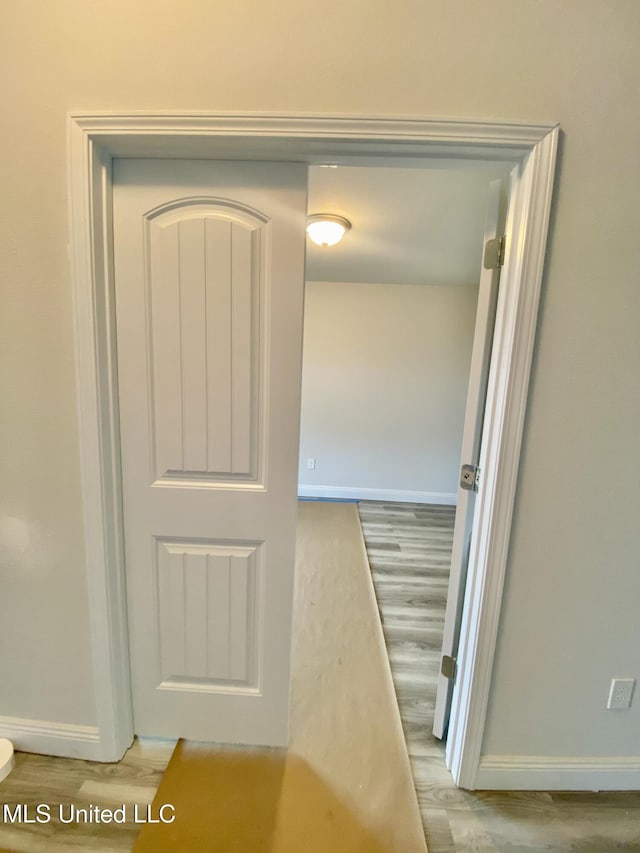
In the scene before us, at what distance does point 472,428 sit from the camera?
1245 mm

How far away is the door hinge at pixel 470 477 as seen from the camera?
123 centimetres

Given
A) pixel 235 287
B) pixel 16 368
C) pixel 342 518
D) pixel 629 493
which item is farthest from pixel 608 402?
pixel 342 518

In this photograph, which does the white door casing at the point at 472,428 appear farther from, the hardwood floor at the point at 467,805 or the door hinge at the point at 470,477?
the hardwood floor at the point at 467,805

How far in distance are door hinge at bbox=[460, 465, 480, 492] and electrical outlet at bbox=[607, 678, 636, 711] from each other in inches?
30.8

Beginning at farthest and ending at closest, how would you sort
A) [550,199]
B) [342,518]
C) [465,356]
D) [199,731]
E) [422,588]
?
[465,356], [342,518], [422,588], [199,731], [550,199]

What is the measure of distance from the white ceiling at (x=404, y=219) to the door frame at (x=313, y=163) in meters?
0.13

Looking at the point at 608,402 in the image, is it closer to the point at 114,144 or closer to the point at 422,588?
the point at 114,144

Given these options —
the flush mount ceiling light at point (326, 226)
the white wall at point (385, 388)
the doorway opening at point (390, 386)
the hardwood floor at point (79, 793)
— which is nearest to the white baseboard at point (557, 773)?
the hardwood floor at point (79, 793)

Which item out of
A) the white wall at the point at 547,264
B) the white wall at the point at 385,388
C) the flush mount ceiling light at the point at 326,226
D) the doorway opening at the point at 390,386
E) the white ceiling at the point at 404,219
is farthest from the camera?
the white wall at the point at 385,388

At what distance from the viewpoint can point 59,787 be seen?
126 centimetres

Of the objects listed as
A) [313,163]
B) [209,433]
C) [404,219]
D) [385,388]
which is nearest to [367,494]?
[385,388]

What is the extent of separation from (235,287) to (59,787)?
1732mm

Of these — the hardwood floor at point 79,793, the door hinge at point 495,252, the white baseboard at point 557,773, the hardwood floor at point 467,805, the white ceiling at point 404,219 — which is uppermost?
the white ceiling at point 404,219

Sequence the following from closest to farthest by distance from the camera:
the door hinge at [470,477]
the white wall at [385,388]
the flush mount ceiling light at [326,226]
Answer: the door hinge at [470,477]
the flush mount ceiling light at [326,226]
the white wall at [385,388]
